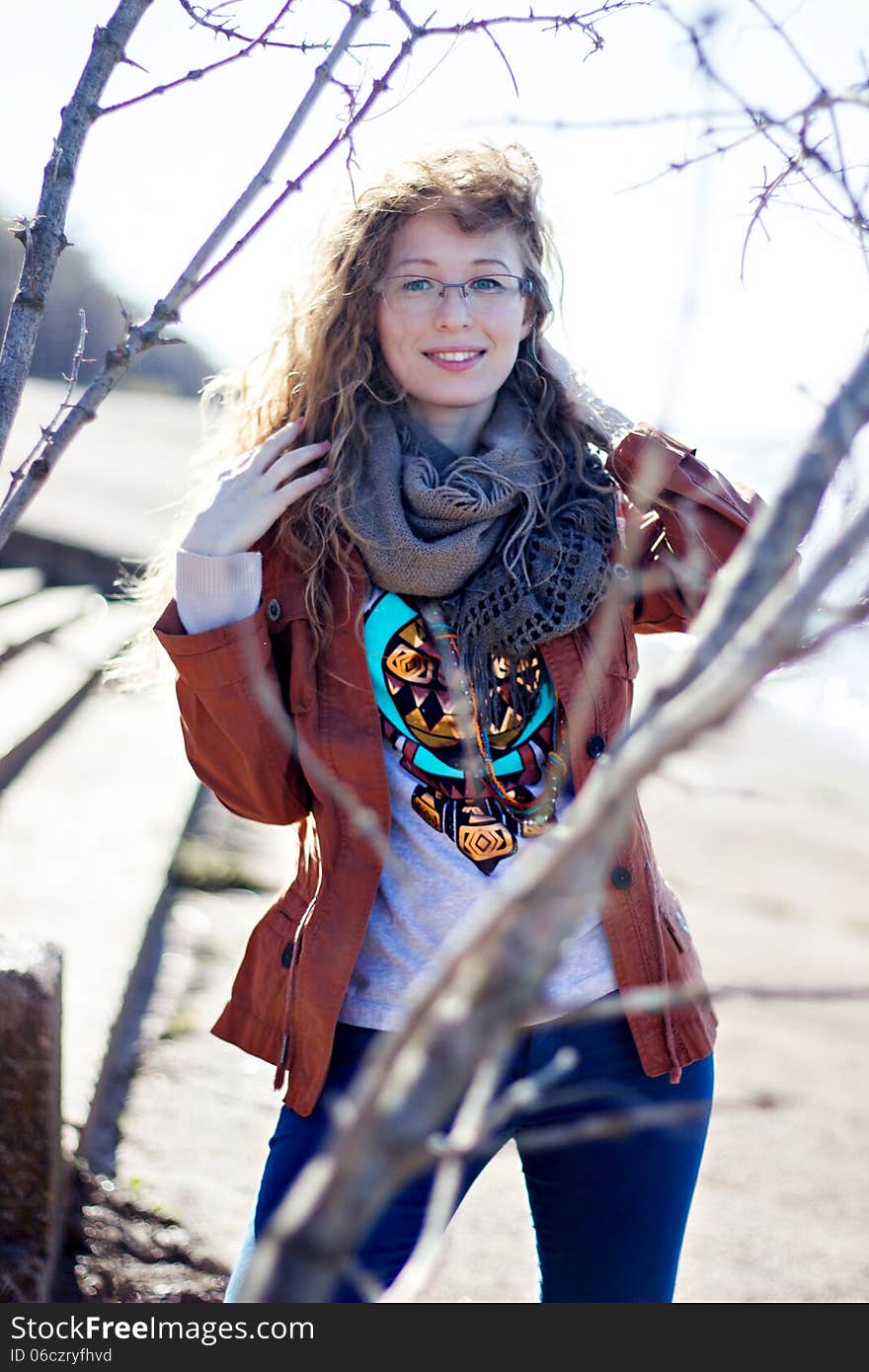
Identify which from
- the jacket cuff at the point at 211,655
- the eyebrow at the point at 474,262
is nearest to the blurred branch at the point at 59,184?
the jacket cuff at the point at 211,655

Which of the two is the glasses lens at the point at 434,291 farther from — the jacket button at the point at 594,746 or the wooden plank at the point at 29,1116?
the wooden plank at the point at 29,1116

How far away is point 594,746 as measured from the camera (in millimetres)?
2047

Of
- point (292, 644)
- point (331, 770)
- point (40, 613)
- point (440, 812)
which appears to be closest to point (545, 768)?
point (440, 812)

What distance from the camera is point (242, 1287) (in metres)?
1.77

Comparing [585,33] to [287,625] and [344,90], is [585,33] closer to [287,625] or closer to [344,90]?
[344,90]

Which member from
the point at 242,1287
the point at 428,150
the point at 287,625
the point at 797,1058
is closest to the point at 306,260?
the point at 428,150

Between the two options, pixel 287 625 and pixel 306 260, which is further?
pixel 306 260

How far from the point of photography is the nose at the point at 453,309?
2117mm

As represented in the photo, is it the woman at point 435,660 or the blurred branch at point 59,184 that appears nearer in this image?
the blurred branch at point 59,184

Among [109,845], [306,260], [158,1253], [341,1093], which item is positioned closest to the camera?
[341,1093]

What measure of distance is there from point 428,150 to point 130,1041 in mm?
2563

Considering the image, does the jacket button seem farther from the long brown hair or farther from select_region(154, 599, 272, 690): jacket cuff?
select_region(154, 599, 272, 690): jacket cuff

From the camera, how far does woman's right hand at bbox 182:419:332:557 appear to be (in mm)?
2002

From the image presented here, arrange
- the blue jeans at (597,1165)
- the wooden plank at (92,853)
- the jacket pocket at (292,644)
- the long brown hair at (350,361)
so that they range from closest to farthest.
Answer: the blue jeans at (597,1165) → the jacket pocket at (292,644) → the long brown hair at (350,361) → the wooden plank at (92,853)
